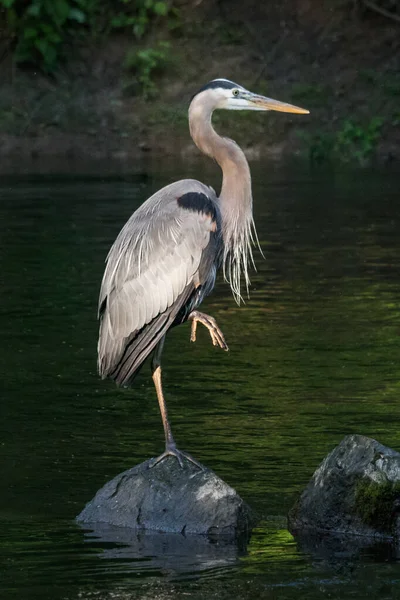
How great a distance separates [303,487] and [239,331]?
4.52m

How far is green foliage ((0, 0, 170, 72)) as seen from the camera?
2530 centimetres

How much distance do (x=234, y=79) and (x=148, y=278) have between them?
58.0ft

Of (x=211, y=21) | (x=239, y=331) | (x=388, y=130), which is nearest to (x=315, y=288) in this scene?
(x=239, y=331)

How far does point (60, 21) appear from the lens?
25484mm

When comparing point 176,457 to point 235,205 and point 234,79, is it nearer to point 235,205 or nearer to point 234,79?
point 235,205

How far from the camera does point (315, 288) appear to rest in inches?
564

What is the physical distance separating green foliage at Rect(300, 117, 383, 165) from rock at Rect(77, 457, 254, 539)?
1708cm

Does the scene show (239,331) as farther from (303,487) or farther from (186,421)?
(303,487)

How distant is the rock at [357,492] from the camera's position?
7238mm

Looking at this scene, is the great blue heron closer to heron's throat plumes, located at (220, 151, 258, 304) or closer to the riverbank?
heron's throat plumes, located at (220, 151, 258, 304)

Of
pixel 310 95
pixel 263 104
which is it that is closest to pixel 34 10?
pixel 310 95

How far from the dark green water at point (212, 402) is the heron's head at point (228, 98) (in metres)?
2.05

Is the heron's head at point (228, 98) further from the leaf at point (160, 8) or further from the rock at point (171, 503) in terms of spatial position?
the leaf at point (160, 8)

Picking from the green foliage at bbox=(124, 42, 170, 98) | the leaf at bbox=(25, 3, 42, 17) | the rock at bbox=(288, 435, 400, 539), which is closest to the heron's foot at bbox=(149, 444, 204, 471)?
the rock at bbox=(288, 435, 400, 539)
